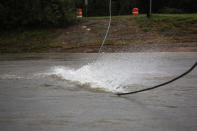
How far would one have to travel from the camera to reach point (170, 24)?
1612cm

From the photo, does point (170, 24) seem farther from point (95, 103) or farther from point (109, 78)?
point (95, 103)

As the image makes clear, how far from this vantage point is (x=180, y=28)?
15547 millimetres

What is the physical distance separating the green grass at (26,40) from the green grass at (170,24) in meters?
5.36

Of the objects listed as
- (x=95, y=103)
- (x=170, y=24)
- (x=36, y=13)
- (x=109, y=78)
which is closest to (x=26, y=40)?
(x=36, y=13)

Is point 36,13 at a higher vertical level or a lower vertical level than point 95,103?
higher

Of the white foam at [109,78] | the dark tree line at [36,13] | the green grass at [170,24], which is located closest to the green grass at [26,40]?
the dark tree line at [36,13]

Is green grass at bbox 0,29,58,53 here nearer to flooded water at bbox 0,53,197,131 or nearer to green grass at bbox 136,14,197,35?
green grass at bbox 136,14,197,35

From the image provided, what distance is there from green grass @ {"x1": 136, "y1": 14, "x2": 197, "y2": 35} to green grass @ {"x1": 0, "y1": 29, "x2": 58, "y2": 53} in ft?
17.6

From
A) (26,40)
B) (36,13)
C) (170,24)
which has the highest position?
(36,13)

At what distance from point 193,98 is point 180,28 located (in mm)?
11611

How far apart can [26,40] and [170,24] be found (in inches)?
326

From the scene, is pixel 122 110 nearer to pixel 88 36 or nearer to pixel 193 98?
pixel 193 98

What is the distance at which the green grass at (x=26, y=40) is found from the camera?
14762mm

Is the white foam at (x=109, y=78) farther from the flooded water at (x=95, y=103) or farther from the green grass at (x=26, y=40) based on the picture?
the green grass at (x=26, y=40)
